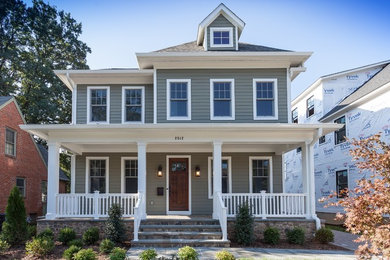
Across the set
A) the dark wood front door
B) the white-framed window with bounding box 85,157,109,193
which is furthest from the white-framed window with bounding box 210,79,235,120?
the white-framed window with bounding box 85,157,109,193

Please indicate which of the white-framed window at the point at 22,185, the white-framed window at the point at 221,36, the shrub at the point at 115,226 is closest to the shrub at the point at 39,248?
the shrub at the point at 115,226

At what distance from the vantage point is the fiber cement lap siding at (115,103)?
14.4m

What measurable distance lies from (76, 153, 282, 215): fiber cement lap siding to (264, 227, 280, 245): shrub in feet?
11.9

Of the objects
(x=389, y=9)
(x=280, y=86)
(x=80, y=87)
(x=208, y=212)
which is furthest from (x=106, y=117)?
(x=389, y=9)

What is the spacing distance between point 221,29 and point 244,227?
7.83 m

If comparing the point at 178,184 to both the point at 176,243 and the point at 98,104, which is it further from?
the point at 98,104

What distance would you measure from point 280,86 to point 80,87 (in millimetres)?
7871

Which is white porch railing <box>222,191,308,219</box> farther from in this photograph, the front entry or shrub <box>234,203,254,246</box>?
the front entry

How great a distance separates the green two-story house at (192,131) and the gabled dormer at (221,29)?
0.13 feet

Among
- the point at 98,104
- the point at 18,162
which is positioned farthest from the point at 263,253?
the point at 18,162

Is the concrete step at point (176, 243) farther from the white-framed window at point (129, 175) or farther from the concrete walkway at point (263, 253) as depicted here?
the white-framed window at point (129, 175)

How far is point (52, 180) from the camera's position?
38.9 ft

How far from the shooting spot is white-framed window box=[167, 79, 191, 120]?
45.1ft

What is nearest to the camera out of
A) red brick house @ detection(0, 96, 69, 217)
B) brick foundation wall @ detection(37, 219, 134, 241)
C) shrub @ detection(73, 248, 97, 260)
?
shrub @ detection(73, 248, 97, 260)
